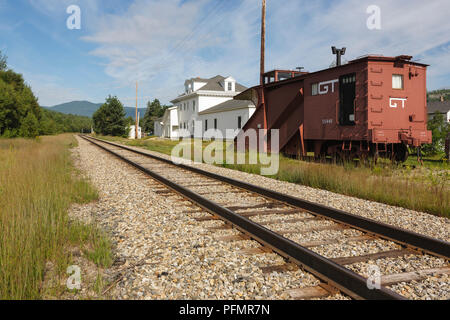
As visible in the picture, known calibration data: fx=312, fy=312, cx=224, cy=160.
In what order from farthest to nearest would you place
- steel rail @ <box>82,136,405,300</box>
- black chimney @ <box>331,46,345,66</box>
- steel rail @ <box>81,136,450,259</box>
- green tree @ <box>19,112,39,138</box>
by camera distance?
green tree @ <box>19,112,39,138</box> → black chimney @ <box>331,46,345,66</box> → steel rail @ <box>81,136,450,259</box> → steel rail @ <box>82,136,405,300</box>

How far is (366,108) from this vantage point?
11.0 meters

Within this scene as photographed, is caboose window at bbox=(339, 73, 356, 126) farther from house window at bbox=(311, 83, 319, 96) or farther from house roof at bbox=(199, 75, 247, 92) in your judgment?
house roof at bbox=(199, 75, 247, 92)

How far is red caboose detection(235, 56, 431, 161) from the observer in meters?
11.0

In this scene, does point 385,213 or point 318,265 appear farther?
point 385,213

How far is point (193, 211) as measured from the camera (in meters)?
5.54

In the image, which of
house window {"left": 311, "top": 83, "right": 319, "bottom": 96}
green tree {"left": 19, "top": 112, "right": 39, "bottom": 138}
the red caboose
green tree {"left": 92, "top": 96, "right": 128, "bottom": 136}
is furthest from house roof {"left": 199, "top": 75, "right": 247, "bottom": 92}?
house window {"left": 311, "top": 83, "right": 319, "bottom": 96}

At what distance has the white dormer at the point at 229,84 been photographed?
45.3 meters

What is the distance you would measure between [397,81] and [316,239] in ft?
31.8

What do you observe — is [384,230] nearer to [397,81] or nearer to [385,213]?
[385,213]

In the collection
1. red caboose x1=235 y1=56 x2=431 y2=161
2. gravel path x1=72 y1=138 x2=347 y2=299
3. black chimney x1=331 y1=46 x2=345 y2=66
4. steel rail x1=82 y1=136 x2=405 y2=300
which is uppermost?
black chimney x1=331 y1=46 x2=345 y2=66

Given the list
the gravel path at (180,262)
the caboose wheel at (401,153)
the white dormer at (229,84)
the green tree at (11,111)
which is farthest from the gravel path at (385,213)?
the white dormer at (229,84)

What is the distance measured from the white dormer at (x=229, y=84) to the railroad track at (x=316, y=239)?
3970 cm

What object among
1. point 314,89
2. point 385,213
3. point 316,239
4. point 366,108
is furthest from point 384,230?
point 314,89

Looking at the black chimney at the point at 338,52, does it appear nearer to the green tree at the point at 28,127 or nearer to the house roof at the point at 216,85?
the green tree at the point at 28,127
